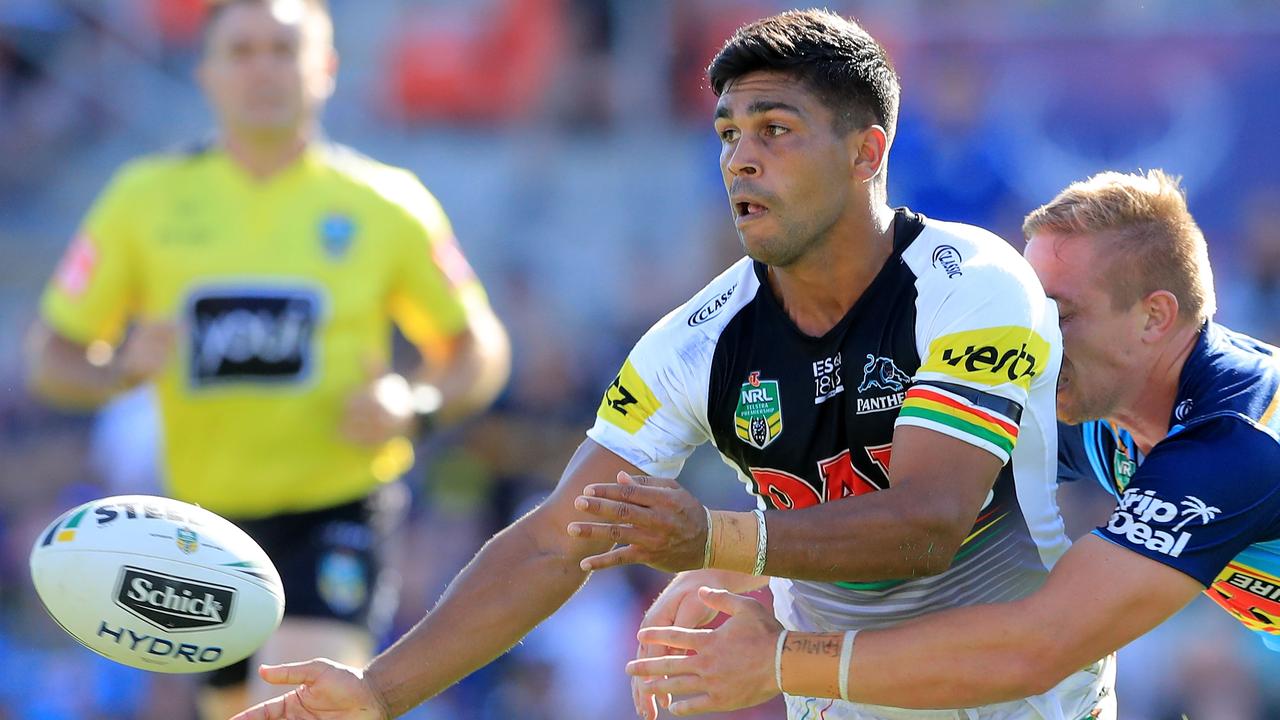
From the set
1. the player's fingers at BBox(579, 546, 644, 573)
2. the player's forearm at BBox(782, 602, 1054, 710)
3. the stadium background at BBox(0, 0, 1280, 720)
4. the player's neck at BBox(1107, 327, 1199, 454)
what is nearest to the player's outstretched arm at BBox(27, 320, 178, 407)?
the stadium background at BBox(0, 0, 1280, 720)

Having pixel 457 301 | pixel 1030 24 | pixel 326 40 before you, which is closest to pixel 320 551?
pixel 457 301

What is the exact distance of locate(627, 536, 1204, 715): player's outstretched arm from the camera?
372 cm

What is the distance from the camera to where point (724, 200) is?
37.7 feet

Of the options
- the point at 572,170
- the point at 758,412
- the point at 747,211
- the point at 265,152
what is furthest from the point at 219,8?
the point at 572,170

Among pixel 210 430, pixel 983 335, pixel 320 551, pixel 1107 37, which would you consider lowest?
pixel 320 551

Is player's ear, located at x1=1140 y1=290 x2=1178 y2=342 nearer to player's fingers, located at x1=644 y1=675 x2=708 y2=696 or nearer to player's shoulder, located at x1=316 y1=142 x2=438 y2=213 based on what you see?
player's fingers, located at x1=644 y1=675 x2=708 y2=696

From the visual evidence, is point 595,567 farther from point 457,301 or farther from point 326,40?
point 326,40

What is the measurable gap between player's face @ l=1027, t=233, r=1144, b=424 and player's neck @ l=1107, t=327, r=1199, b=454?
0.11 feet

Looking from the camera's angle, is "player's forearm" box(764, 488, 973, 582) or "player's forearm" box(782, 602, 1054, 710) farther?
"player's forearm" box(782, 602, 1054, 710)

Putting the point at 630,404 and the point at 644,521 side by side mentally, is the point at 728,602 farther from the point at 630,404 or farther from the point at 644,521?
the point at 630,404

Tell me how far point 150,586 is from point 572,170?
28.3ft

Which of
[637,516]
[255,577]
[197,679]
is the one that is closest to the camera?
[637,516]

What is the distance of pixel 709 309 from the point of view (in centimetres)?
427

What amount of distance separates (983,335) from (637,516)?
1.01 m
